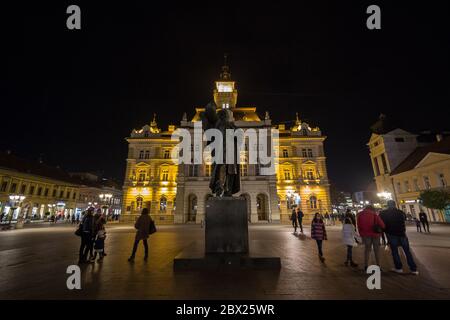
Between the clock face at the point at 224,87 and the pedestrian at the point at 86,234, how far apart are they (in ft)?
131

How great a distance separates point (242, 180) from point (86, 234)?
2678cm

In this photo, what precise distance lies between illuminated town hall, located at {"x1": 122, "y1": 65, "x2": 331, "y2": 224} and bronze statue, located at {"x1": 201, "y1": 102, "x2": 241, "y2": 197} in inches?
1015

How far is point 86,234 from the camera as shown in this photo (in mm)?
7000

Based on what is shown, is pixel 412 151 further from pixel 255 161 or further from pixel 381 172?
pixel 255 161

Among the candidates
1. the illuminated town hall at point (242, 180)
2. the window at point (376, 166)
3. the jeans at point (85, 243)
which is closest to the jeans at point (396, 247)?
the jeans at point (85, 243)

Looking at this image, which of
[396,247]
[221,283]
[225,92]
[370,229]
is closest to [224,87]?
[225,92]

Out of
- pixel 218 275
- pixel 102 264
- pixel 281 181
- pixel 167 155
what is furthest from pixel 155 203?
pixel 218 275

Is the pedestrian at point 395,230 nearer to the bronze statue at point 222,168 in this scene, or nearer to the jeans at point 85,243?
the bronze statue at point 222,168

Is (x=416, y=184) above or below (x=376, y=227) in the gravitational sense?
above

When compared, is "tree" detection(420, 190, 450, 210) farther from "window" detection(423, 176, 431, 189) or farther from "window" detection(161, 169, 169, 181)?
"window" detection(161, 169, 169, 181)

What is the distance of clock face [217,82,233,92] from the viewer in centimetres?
4350

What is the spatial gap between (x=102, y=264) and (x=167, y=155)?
33554mm

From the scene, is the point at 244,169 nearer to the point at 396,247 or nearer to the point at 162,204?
the point at 162,204

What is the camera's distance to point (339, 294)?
3725mm
